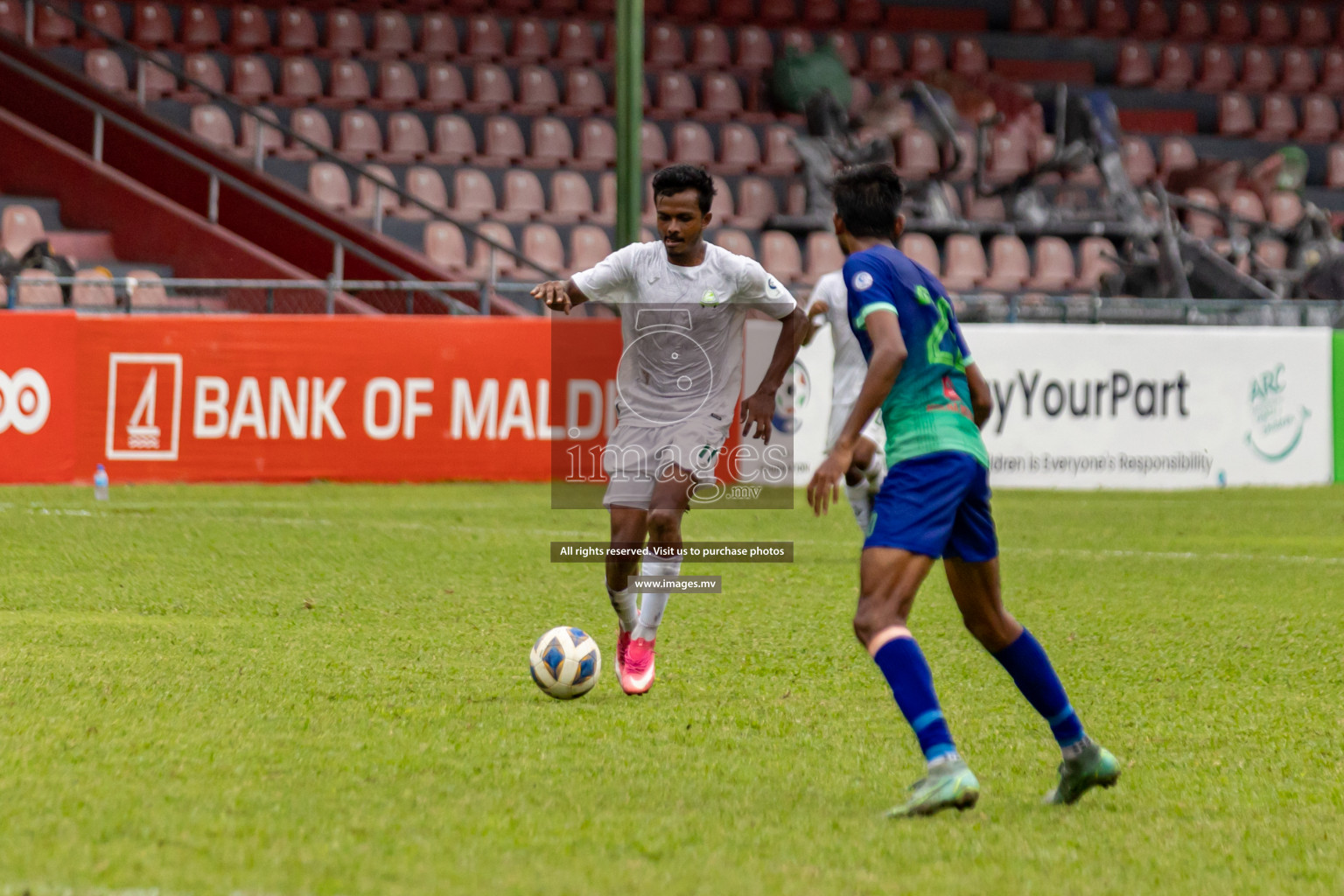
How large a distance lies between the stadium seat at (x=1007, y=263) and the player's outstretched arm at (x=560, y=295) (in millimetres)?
16524

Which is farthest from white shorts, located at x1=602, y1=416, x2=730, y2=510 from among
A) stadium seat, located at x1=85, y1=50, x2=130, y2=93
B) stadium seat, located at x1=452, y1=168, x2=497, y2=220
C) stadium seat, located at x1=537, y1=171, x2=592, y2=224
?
stadium seat, located at x1=85, y1=50, x2=130, y2=93

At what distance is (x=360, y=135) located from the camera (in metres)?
21.5

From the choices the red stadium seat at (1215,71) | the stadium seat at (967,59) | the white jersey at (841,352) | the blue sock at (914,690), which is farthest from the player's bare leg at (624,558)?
the red stadium seat at (1215,71)

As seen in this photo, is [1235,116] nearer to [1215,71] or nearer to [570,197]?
[1215,71]

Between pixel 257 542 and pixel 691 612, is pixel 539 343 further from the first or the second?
pixel 691 612

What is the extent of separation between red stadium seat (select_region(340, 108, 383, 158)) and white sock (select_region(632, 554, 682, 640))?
15911 mm

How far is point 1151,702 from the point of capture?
6160 mm

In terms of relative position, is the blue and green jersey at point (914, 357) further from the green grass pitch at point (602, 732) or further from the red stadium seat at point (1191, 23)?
the red stadium seat at point (1191, 23)

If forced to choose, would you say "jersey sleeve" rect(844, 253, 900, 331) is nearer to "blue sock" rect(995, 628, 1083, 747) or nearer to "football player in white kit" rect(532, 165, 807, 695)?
"blue sock" rect(995, 628, 1083, 747)

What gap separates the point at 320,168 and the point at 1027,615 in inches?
551

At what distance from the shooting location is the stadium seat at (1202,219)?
24125mm

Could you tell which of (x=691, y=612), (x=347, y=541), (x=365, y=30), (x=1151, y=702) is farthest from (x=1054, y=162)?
(x=1151, y=702)

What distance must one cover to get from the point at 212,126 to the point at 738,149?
7.07 meters

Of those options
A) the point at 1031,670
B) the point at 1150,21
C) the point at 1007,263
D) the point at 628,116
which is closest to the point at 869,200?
the point at 1031,670
